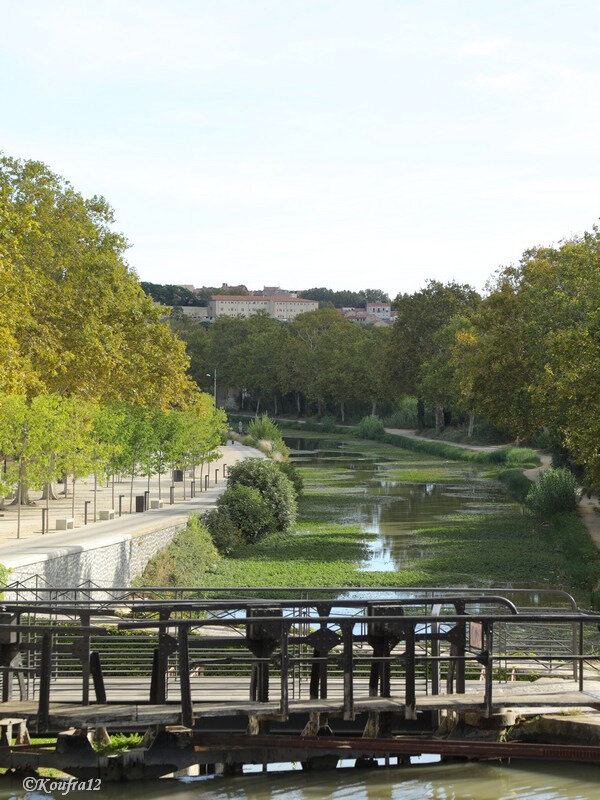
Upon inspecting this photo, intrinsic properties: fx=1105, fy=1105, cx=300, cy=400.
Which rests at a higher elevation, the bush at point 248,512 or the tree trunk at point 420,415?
the tree trunk at point 420,415

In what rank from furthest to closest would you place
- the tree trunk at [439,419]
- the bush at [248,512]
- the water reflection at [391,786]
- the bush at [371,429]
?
the bush at [371,429]
the tree trunk at [439,419]
the bush at [248,512]
the water reflection at [391,786]

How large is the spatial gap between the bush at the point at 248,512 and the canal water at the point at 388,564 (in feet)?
14.0

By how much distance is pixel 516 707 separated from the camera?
1383 cm

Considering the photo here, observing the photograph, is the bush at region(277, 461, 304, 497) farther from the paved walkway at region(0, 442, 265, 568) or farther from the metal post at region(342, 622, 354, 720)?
the metal post at region(342, 622, 354, 720)

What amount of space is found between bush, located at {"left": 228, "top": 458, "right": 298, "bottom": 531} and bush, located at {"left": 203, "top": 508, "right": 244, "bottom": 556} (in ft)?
10.0

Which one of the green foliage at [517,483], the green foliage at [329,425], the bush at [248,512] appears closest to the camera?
the bush at [248,512]

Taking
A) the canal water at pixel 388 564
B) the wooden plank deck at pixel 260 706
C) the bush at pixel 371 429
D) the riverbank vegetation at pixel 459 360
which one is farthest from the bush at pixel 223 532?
the bush at pixel 371 429

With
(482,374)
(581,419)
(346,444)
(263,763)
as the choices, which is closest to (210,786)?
(263,763)

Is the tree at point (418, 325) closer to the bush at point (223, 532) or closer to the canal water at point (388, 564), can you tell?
the canal water at point (388, 564)

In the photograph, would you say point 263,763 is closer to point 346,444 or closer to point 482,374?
point 482,374

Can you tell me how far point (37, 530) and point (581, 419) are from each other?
1674cm

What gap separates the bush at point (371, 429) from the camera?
110m

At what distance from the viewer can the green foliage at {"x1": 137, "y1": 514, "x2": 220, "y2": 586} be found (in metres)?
31.7

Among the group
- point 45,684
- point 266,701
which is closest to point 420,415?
point 266,701
